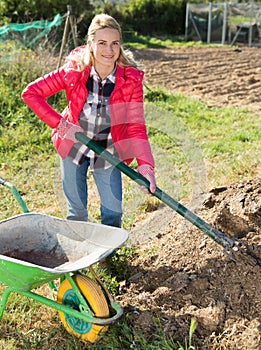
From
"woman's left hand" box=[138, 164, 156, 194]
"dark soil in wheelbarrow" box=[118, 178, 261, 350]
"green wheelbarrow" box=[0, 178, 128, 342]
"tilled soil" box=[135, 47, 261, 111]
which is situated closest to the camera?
"green wheelbarrow" box=[0, 178, 128, 342]

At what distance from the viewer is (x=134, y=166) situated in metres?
5.27

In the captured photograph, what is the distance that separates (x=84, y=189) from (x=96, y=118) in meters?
0.48

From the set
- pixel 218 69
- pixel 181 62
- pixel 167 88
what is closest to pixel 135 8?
pixel 181 62

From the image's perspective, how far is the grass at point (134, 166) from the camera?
2691 mm

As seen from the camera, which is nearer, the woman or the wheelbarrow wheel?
the wheelbarrow wheel

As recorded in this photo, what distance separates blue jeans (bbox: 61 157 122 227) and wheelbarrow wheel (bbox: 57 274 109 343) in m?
0.66

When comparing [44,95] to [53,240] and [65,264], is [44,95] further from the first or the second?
[65,264]

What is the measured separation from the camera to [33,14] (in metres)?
16.2

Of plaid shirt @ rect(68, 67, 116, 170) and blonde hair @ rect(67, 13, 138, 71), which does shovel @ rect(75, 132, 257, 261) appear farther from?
blonde hair @ rect(67, 13, 138, 71)

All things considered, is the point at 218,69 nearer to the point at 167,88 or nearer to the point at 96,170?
the point at 167,88

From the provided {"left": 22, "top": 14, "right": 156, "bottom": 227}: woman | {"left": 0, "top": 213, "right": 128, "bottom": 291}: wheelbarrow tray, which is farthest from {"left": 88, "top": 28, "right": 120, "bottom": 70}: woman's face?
{"left": 0, "top": 213, "right": 128, "bottom": 291}: wheelbarrow tray

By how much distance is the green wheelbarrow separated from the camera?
2408mm

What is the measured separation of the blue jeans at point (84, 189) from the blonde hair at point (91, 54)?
0.54 m

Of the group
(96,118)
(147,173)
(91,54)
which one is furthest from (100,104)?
(147,173)
